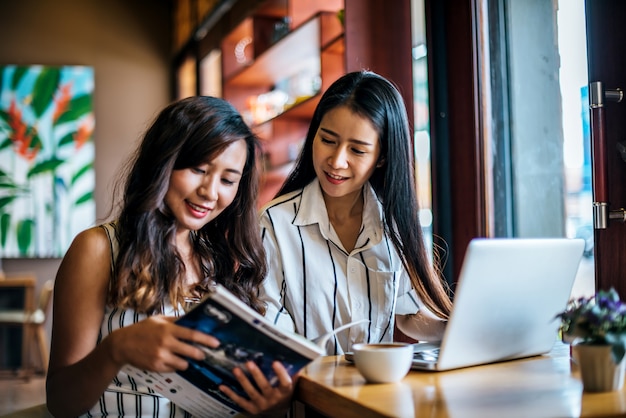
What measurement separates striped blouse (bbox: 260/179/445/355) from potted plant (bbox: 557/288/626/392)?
1.76 ft

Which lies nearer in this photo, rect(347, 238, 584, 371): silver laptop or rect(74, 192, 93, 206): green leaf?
rect(347, 238, 584, 371): silver laptop

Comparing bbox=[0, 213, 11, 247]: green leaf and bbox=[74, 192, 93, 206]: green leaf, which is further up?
bbox=[74, 192, 93, 206]: green leaf

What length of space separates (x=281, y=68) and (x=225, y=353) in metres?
3.32

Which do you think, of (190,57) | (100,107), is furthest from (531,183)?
(100,107)

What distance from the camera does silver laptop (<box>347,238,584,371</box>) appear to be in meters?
1.24

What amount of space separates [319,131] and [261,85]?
3146mm

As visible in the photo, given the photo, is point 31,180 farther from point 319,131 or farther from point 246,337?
point 246,337

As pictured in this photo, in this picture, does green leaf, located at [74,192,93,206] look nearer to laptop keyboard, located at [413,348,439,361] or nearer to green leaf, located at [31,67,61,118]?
green leaf, located at [31,67,61,118]

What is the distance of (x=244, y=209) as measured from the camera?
1.70 meters

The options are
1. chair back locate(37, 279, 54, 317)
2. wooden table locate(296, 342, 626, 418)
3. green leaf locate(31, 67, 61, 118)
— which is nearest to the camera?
wooden table locate(296, 342, 626, 418)

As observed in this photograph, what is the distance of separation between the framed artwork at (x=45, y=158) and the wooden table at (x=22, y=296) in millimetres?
264

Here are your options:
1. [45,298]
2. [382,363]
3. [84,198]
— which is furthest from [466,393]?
[84,198]

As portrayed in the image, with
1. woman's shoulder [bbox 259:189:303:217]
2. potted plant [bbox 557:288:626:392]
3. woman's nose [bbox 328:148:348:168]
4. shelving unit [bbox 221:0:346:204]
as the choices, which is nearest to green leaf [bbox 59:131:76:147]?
shelving unit [bbox 221:0:346:204]

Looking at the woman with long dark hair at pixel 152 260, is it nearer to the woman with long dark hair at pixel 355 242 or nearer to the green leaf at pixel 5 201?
the woman with long dark hair at pixel 355 242
